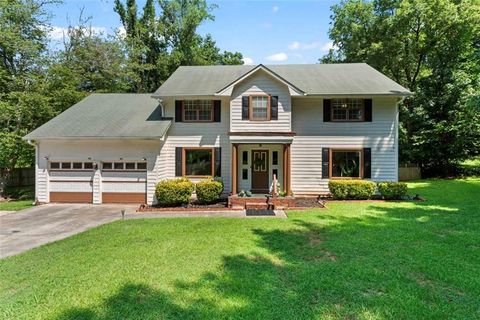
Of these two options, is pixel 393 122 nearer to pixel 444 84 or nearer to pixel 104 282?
pixel 444 84

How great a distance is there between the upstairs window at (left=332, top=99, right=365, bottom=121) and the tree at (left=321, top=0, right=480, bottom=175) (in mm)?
9802

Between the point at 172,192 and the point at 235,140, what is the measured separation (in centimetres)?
357

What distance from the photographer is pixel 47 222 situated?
10188 mm

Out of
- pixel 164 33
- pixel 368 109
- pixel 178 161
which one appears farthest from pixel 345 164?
pixel 164 33

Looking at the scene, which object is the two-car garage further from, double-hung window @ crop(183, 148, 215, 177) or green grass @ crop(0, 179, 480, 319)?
green grass @ crop(0, 179, 480, 319)

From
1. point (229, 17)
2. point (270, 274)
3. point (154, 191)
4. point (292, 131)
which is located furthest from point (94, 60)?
point (270, 274)

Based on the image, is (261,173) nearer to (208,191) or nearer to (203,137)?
(208,191)

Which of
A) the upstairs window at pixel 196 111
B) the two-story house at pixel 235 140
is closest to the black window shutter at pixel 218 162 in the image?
the two-story house at pixel 235 140

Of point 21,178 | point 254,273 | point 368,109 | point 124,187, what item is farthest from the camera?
point 21,178

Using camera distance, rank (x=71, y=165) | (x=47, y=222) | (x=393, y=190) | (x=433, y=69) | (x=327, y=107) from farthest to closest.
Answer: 1. (x=433, y=69)
2. (x=327, y=107)
3. (x=71, y=165)
4. (x=393, y=190)
5. (x=47, y=222)

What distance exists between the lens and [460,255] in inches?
239

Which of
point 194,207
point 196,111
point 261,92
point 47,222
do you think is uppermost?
point 261,92

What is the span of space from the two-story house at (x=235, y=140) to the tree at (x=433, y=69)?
9119 mm

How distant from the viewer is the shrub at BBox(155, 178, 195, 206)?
40.0 ft
